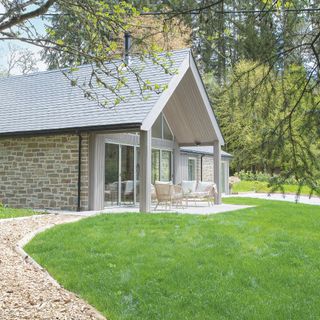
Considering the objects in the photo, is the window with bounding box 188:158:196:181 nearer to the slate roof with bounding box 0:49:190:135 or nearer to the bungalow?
the bungalow

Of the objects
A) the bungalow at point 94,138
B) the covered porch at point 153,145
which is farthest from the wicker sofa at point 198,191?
the bungalow at point 94,138

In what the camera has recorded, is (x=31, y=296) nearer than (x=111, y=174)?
Yes

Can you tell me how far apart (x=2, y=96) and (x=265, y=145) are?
16.3 meters

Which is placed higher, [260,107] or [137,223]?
[260,107]

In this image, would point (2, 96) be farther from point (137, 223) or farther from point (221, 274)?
point (221, 274)

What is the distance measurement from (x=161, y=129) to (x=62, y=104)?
4.24m

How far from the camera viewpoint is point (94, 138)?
14.0 m

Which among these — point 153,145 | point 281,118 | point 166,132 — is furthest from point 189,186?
point 281,118

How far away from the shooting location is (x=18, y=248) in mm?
8023

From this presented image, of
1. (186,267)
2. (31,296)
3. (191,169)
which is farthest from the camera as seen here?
(191,169)

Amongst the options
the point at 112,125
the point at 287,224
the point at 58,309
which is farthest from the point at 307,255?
the point at 112,125

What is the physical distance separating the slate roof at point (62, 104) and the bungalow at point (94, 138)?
36 mm

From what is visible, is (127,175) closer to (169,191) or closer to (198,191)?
(169,191)

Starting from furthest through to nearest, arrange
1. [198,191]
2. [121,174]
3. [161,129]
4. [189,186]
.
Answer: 1. [161,129]
2. [189,186]
3. [198,191]
4. [121,174]
